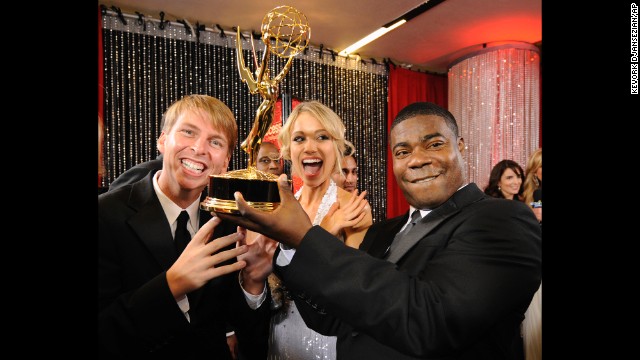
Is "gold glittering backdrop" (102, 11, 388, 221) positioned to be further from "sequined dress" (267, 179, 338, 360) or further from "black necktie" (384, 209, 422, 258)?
"black necktie" (384, 209, 422, 258)

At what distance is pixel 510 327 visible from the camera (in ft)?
4.50

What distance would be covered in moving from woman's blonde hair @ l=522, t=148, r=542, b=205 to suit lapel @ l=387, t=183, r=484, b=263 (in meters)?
2.92

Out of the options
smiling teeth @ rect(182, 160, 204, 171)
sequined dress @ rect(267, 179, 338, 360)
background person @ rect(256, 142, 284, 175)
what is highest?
background person @ rect(256, 142, 284, 175)

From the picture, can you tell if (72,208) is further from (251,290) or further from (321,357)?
(321,357)

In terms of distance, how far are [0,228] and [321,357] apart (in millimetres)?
2170

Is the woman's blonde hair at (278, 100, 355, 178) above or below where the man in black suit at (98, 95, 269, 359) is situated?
above

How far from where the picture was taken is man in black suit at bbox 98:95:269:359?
1292 mm

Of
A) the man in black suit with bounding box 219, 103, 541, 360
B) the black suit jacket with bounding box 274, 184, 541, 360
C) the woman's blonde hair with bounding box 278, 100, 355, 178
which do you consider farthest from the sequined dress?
the black suit jacket with bounding box 274, 184, 541, 360

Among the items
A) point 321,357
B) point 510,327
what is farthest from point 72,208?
point 321,357

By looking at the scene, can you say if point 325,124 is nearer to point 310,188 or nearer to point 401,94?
point 310,188

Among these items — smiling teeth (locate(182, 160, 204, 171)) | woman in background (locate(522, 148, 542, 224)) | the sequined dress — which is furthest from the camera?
woman in background (locate(522, 148, 542, 224))

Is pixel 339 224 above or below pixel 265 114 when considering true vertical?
below

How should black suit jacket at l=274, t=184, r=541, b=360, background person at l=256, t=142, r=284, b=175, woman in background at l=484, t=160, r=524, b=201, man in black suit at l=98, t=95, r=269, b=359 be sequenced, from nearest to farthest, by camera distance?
black suit jacket at l=274, t=184, r=541, b=360, man in black suit at l=98, t=95, r=269, b=359, background person at l=256, t=142, r=284, b=175, woman in background at l=484, t=160, r=524, b=201

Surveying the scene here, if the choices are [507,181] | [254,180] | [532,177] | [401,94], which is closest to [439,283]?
[254,180]
